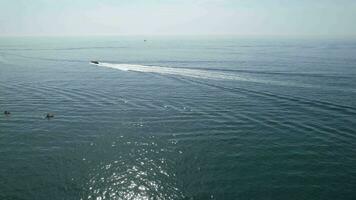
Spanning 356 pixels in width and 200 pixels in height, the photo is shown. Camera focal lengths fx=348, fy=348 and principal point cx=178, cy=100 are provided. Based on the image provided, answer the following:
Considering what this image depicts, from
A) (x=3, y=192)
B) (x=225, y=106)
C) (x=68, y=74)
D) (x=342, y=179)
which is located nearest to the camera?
(x=3, y=192)

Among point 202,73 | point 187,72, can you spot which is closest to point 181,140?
point 202,73

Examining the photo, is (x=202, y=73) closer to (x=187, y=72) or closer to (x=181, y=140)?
(x=187, y=72)

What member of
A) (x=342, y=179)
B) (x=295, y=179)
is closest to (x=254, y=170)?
(x=295, y=179)

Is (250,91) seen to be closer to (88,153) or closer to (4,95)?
(88,153)

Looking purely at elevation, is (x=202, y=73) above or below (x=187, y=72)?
above

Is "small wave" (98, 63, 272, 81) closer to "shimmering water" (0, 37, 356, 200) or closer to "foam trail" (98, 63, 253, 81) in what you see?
"foam trail" (98, 63, 253, 81)

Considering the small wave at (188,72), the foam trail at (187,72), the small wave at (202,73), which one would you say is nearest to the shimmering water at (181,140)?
the small wave at (202,73)

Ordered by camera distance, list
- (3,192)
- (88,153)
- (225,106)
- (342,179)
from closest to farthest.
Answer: (3,192) < (342,179) < (88,153) < (225,106)

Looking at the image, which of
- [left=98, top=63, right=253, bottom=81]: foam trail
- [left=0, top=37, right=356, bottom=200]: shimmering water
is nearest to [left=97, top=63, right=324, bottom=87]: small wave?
[left=98, top=63, right=253, bottom=81]: foam trail

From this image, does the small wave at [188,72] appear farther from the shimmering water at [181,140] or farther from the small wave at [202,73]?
the shimmering water at [181,140]
